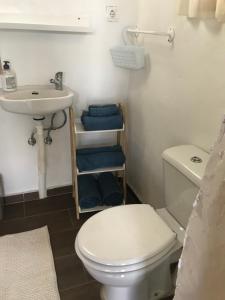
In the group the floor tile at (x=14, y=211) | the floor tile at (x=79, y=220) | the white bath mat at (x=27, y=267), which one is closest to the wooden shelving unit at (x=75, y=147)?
the floor tile at (x=79, y=220)

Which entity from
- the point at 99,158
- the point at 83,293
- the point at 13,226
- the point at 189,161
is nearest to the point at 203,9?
the point at 189,161

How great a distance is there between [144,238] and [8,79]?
1300 mm

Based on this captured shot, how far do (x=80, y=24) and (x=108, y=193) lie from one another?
3.93 feet

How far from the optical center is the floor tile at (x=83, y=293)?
4.55 ft

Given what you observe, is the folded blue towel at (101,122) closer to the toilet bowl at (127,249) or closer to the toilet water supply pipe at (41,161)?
the toilet water supply pipe at (41,161)

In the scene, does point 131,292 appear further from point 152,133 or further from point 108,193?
point 152,133

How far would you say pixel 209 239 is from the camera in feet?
1.90

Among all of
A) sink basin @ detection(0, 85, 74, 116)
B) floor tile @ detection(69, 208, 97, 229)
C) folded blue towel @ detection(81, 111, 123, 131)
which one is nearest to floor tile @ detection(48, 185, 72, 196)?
floor tile @ detection(69, 208, 97, 229)

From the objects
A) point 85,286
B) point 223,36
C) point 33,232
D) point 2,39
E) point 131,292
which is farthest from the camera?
point 33,232

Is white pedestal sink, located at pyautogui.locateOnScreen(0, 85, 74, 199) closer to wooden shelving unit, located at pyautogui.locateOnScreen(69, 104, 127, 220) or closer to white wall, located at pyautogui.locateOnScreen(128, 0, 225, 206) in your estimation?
wooden shelving unit, located at pyautogui.locateOnScreen(69, 104, 127, 220)

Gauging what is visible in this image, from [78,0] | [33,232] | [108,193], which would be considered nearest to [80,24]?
[78,0]

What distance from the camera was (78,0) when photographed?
1726 mm

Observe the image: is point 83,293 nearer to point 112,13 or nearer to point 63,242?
point 63,242

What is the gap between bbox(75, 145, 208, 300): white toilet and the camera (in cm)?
107
